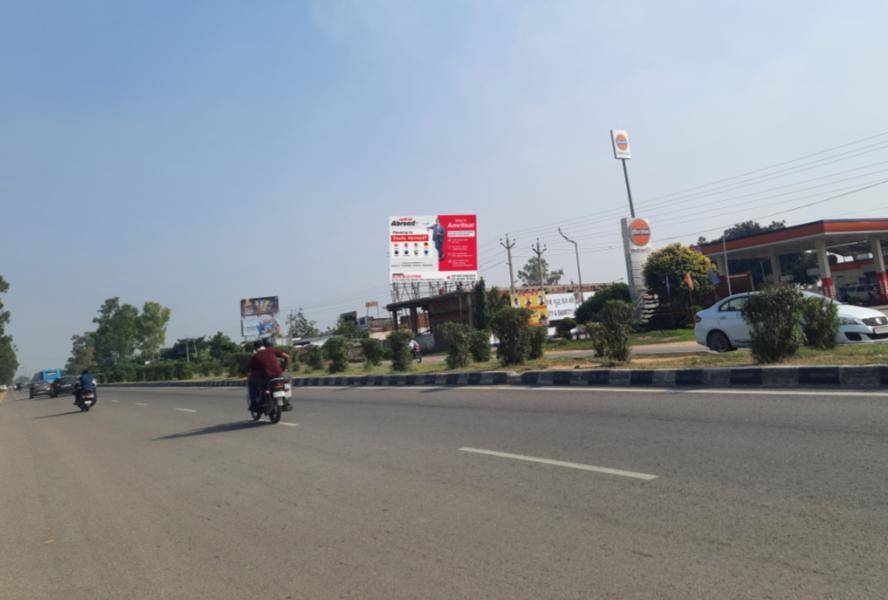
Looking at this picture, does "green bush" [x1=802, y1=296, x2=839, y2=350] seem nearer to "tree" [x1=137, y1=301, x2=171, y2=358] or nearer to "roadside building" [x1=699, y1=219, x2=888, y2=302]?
"roadside building" [x1=699, y1=219, x2=888, y2=302]

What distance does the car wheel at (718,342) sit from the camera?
15109 mm

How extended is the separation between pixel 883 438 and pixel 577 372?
25.9 feet

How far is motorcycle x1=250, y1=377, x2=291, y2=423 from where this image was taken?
37.6 feet

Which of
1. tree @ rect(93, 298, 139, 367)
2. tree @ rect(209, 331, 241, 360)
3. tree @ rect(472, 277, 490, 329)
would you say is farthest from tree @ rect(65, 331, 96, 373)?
tree @ rect(472, 277, 490, 329)

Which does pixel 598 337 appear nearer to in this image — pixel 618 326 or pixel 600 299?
pixel 618 326

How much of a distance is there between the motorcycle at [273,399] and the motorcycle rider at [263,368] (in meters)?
0.09

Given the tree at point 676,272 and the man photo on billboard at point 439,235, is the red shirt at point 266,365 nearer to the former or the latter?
the tree at point 676,272

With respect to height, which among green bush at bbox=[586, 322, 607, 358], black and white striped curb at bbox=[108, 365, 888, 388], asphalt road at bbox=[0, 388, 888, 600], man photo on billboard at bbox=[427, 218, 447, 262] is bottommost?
asphalt road at bbox=[0, 388, 888, 600]

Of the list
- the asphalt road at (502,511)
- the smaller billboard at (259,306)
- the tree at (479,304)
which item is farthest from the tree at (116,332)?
the asphalt road at (502,511)

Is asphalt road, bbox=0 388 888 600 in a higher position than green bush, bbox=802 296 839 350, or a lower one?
lower

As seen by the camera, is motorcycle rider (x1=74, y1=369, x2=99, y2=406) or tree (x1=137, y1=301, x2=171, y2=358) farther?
tree (x1=137, y1=301, x2=171, y2=358)

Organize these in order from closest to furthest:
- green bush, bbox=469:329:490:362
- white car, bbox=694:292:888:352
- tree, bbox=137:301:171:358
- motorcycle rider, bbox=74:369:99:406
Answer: white car, bbox=694:292:888:352 → green bush, bbox=469:329:490:362 → motorcycle rider, bbox=74:369:99:406 → tree, bbox=137:301:171:358

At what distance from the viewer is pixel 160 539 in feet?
16.7

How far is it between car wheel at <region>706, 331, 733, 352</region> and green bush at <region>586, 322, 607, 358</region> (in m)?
2.75
